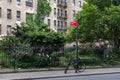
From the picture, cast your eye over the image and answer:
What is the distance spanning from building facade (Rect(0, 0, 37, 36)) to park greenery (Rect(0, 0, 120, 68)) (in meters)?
15.4

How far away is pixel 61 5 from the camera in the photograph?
2891 inches

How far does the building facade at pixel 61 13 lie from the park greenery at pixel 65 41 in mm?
25971

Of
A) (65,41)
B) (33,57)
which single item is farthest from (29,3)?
(33,57)

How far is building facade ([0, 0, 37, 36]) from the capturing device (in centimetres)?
5787

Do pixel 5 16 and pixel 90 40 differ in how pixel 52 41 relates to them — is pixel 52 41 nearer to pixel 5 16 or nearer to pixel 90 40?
pixel 90 40

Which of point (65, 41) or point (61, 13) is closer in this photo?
point (65, 41)

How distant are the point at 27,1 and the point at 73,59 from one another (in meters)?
36.9

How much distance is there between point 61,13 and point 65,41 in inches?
1686

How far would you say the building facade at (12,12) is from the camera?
57.9 metres

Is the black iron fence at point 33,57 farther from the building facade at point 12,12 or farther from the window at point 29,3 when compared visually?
the window at point 29,3

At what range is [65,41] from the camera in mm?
31891

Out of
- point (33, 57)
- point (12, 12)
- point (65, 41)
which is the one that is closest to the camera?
point (33, 57)

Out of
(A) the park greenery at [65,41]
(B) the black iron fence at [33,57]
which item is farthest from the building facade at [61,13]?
(B) the black iron fence at [33,57]

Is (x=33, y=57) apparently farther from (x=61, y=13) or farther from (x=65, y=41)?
(x=61, y=13)
